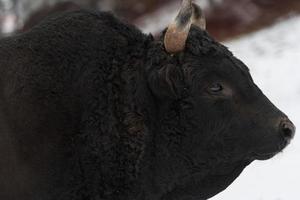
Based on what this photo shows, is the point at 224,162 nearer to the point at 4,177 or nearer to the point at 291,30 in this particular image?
the point at 4,177

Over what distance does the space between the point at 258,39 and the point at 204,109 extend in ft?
58.4

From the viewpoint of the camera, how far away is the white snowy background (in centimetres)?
1104

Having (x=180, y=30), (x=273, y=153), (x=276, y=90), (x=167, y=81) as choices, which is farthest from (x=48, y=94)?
(x=276, y=90)

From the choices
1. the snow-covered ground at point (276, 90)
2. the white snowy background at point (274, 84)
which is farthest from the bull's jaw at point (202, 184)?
the snow-covered ground at point (276, 90)

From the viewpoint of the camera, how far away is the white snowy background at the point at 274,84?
435 inches

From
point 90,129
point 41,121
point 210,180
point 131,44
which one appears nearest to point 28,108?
point 41,121

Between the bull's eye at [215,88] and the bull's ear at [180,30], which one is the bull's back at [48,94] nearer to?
the bull's ear at [180,30]

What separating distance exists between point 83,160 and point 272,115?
1.51 meters

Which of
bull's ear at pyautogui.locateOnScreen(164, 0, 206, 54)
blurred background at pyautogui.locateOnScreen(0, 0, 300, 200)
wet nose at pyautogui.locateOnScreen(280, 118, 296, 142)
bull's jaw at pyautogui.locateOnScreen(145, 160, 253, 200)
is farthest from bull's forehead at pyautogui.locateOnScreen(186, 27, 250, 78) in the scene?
blurred background at pyautogui.locateOnScreen(0, 0, 300, 200)

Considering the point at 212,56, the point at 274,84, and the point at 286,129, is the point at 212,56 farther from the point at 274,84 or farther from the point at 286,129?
the point at 274,84

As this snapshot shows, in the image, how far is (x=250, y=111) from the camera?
19.7 ft

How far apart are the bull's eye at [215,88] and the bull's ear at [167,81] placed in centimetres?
25

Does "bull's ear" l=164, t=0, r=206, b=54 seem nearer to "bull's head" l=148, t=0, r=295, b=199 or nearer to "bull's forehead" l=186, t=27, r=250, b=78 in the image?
"bull's head" l=148, t=0, r=295, b=199

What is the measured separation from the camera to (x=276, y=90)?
57.2 ft
